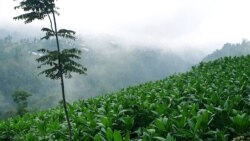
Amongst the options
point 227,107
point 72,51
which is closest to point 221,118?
point 227,107

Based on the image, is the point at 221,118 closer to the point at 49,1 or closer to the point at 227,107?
the point at 227,107

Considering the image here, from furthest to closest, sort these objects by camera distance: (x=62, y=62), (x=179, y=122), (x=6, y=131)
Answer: (x=6, y=131) < (x=62, y=62) < (x=179, y=122)

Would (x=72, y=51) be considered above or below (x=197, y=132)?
above

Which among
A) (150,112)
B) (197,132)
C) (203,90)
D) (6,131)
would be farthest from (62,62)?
(203,90)

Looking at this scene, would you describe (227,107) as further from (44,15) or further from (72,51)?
A: (44,15)

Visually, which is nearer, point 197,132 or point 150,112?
point 197,132

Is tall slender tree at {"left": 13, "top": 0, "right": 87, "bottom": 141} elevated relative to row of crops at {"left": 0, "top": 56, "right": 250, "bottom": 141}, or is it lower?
elevated

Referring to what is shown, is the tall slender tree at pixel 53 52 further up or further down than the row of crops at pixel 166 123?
further up

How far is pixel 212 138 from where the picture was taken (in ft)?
26.8

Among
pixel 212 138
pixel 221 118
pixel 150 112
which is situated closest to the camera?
pixel 212 138

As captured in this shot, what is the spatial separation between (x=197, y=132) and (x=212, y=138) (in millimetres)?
356

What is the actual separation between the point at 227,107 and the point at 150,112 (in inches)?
126

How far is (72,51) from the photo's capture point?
1064cm

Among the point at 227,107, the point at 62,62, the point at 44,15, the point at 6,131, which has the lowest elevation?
the point at 6,131
